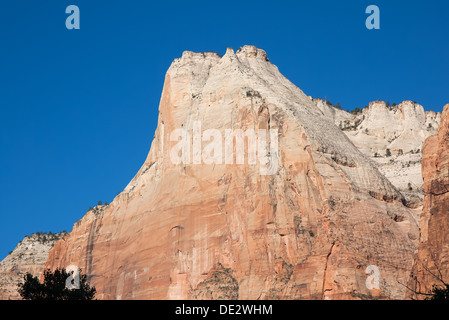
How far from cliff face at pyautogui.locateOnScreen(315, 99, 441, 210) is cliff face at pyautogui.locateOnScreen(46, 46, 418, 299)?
20.9 metres

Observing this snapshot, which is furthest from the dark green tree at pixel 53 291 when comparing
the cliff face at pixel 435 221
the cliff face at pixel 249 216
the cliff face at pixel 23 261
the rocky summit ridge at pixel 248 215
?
the cliff face at pixel 23 261

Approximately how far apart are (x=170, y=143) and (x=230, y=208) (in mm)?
15876

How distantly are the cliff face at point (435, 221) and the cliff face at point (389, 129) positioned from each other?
185 feet

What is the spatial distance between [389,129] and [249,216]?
59.0 meters

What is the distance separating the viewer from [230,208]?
307 ft

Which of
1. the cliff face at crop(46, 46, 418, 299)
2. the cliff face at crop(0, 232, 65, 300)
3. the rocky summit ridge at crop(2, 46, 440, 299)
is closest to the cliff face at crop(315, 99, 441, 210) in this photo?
the rocky summit ridge at crop(2, 46, 440, 299)

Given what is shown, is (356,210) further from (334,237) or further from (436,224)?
(436,224)

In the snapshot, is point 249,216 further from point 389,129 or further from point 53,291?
point 389,129

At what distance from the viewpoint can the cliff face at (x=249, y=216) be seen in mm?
85688

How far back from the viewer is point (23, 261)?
13600 cm

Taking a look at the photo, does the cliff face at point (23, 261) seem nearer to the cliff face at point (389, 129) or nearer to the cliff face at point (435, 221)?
the cliff face at point (389, 129)

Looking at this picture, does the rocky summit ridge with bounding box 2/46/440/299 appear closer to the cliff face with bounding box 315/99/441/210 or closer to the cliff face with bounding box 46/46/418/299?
the cliff face with bounding box 46/46/418/299

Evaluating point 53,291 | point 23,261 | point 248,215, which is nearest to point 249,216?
point 248,215
